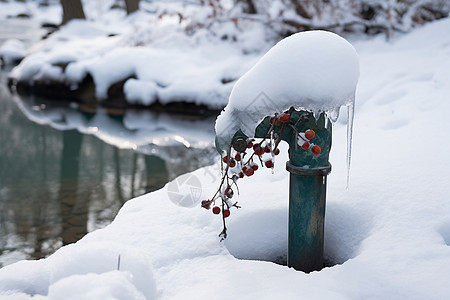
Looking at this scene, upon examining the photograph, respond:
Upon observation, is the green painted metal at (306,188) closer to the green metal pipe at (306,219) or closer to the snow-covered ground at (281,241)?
the green metal pipe at (306,219)

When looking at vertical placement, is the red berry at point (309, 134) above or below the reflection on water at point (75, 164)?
above

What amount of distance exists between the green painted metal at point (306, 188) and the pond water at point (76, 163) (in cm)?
240

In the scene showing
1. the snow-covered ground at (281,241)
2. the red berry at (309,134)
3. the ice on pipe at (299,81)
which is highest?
the ice on pipe at (299,81)

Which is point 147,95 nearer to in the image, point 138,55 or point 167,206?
point 138,55

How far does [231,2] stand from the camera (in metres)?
10.3

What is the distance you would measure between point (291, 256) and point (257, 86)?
800 millimetres

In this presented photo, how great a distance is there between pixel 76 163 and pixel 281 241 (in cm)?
428

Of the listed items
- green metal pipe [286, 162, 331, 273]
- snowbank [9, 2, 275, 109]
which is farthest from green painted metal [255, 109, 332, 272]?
snowbank [9, 2, 275, 109]

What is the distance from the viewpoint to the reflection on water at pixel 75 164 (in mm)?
4012

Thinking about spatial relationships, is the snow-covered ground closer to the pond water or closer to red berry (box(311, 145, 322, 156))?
red berry (box(311, 145, 322, 156))

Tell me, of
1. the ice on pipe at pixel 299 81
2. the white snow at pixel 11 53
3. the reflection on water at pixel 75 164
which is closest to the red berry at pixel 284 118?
the ice on pipe at pixel 299 81

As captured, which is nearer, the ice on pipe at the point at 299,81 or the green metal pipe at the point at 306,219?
the ice on pipe at the point at 299,81

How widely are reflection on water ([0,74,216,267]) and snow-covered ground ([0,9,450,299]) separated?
1.66 metres

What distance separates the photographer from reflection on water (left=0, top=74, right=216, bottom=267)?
13.2ft
